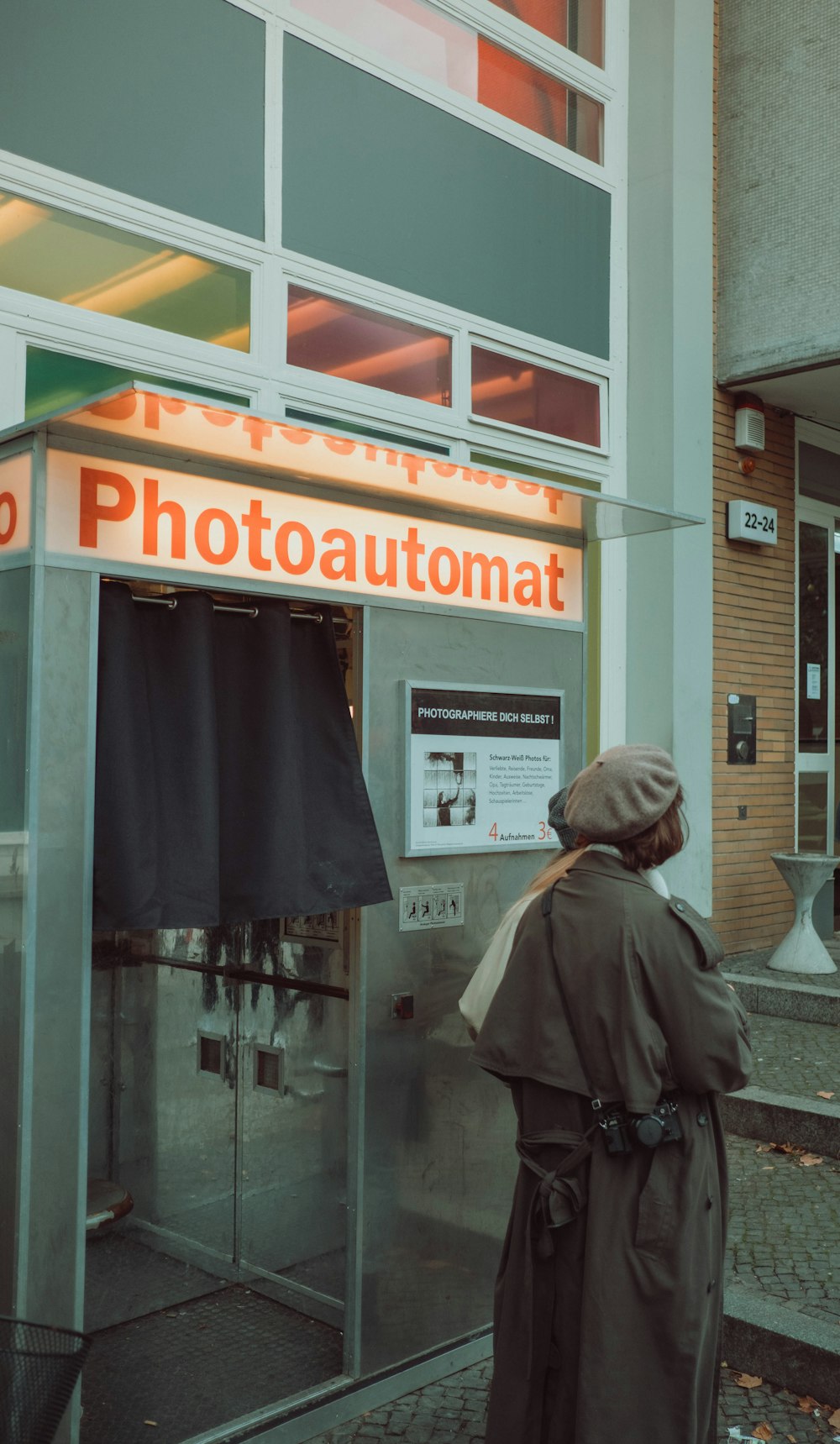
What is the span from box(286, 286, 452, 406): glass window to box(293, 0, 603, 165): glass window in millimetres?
1483

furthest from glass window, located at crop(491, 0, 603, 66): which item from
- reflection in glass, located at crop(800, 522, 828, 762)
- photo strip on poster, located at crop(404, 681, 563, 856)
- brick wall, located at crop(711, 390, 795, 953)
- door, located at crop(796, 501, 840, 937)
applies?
photo strip on poster, located at crop(404, 681, 563, 856)

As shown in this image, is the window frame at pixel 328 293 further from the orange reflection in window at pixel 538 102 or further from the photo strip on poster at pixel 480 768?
the photo strip on poster at pixel 480 768

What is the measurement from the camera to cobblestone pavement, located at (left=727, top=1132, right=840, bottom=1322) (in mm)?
4402

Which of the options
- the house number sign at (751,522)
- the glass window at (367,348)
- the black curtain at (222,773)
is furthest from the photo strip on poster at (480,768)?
the house number sign at (751,522)

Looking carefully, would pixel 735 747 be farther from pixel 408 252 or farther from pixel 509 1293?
pixel 509 1293

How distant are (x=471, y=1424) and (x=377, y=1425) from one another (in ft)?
0.97

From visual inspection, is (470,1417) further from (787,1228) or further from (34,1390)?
(34,1390)

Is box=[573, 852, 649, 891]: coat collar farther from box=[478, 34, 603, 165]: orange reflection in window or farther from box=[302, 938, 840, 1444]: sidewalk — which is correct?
box=[478, 34, 603, 165]: orange reflection in window

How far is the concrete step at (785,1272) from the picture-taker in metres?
3.99

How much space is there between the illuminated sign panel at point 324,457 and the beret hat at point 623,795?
1198 mm

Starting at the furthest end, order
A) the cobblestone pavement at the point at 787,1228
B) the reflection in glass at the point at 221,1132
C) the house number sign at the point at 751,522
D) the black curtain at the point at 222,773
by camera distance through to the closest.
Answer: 1. the house number sign at the point at 751,522
2. the reflection in glass at the point at 221,1132
3. the cobblestone pavement at the point at 787,1228
4. the black curtain at the point at 222,773

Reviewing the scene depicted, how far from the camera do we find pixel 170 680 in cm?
344

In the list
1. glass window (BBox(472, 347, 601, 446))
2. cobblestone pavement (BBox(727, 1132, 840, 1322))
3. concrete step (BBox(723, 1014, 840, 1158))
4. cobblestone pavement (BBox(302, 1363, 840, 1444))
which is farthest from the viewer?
glass window (BBox(472, 347, 601, 446))

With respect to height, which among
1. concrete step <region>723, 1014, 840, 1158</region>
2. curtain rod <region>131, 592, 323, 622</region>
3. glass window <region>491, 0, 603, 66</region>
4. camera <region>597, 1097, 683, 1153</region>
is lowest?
concrete step <region>723, 1014, 840, 1158</region>
